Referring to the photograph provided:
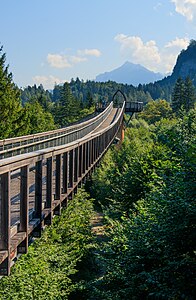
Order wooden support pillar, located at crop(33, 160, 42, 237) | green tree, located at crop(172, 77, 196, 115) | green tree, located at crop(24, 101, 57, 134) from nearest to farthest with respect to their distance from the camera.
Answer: wooden support pillar, located at crop(33, 160, 42, 237) → green tree, located at crop(24, 101, 57, 134) → green tree, located at crop(172, 77, 196, 115)

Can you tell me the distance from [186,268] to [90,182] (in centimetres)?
3233

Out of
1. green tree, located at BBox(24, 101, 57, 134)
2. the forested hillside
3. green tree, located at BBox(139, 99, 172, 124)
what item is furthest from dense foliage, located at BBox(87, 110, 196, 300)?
green tree, located at BBox(139, 99, 172, 124)

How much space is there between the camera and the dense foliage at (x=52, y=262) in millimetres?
12008

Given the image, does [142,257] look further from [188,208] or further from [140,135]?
[140,135]

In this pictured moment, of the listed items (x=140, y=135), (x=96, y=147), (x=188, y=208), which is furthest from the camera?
(x=140, y=135)

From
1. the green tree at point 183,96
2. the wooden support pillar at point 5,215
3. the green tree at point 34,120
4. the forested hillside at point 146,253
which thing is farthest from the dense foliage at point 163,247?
the green tree at point 183,96

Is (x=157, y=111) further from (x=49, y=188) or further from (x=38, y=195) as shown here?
(x=38, y=195)

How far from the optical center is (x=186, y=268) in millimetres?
9602

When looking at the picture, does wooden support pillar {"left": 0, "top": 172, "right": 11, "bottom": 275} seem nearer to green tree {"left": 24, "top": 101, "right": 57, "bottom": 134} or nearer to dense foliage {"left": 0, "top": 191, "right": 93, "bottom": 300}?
dense foliage {"left": 0, "top": 191, "right": 93, "bottom": 300}

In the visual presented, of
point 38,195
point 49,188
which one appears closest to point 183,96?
point 49,188

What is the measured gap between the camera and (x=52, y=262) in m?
16.5

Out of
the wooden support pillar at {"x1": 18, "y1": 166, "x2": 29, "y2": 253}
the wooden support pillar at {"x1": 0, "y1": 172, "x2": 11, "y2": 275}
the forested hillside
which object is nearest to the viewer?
the wooden support pillar at {"x1": 0, "y1": 172, "x2": 11, "y2": 275}

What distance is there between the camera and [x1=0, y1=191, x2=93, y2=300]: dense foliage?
12.0 m

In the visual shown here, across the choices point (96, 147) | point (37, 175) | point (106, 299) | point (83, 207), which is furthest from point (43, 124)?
point (37, 175)
